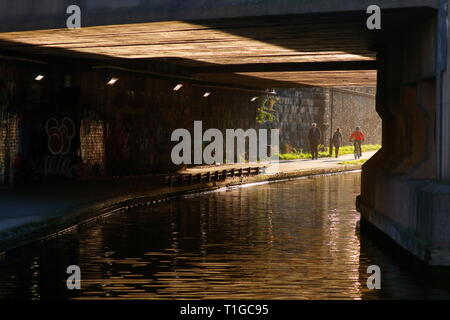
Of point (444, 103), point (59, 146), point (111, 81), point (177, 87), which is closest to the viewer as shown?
point (444, 103)

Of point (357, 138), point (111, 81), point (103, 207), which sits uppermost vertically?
point (111, 81)

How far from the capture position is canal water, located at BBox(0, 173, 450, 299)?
1077 cm

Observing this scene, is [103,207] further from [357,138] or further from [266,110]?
[357,138]

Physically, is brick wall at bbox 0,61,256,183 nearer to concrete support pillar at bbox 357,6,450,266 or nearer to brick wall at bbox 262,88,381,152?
concrete support pillar at bbox 357,6,450,266

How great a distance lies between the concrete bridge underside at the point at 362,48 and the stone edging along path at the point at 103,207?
3.39 metres

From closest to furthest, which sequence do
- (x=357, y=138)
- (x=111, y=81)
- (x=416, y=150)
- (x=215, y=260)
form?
(x=215, y=260) → (x=416, y=150) → (x=111, y=81) → (x=357, y=138)

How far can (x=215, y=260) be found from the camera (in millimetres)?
13148

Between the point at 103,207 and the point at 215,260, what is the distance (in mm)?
6716

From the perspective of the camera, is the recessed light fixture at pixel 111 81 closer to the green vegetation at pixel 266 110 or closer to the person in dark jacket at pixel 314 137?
the green vegetation at pixel 266 110

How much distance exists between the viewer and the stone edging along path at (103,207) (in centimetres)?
1470

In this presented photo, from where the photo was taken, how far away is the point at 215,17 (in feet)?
52.3

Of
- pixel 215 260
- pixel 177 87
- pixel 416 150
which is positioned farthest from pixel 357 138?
pixel 215 260

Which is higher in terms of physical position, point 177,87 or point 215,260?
point 177,87
